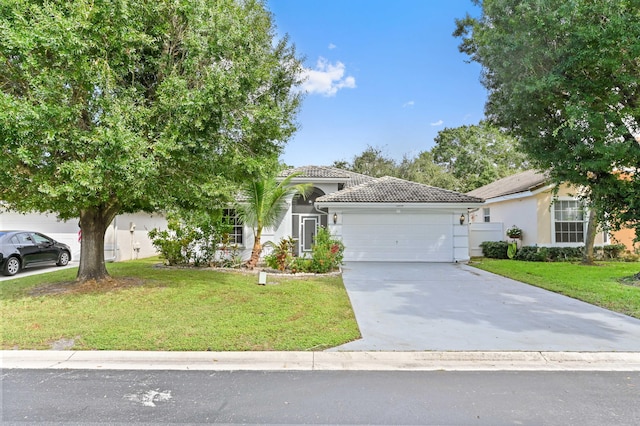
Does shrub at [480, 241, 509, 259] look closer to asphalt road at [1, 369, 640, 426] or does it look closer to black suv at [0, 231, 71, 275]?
asphalt road at [1, 369, 640, 426]

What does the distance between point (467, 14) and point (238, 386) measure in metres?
17.2

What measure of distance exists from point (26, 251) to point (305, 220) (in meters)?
10.9

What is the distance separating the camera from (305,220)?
57.2 ft

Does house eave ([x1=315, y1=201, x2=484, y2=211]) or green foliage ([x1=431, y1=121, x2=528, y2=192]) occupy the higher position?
green foliage ([x1=431, y1=121, x2=528, y2=192])

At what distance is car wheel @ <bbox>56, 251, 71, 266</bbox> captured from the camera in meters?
14.4

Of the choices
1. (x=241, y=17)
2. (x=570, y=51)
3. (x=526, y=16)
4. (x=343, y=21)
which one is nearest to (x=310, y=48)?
(x=343, y=21)

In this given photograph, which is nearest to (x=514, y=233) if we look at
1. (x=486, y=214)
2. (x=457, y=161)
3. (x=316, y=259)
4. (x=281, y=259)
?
(x=486, y=214)

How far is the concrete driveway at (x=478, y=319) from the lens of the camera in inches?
209

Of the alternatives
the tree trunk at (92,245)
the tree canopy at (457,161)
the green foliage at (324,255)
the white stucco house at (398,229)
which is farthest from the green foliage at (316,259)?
the tree canopy at (457,161)

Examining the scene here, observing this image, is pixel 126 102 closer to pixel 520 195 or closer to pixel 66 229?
pixel 66 229

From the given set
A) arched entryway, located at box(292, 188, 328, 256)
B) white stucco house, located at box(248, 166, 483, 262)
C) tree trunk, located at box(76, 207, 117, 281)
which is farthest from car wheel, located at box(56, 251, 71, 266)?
arched entryway, located at box(292, 188, 328, 256)

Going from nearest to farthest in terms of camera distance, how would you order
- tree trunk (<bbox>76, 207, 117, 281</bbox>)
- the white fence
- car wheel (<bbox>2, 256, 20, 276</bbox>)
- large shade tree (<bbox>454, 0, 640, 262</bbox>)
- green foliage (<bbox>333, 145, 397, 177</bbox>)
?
large shade tree (<bbox>454, 0, 640, 262</bbox>), tree trunk (<bbox>76, 207, 117, 281</bbox>), car wheel (<bbox>2, 256, 20, 276</bbox>), the white fence, green foliage (<bbox>333, 145, 397, 177</bbox>)


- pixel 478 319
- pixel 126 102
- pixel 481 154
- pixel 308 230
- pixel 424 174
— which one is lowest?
pixel 478 319

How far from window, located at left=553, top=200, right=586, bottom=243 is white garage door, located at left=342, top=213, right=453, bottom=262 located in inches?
216
